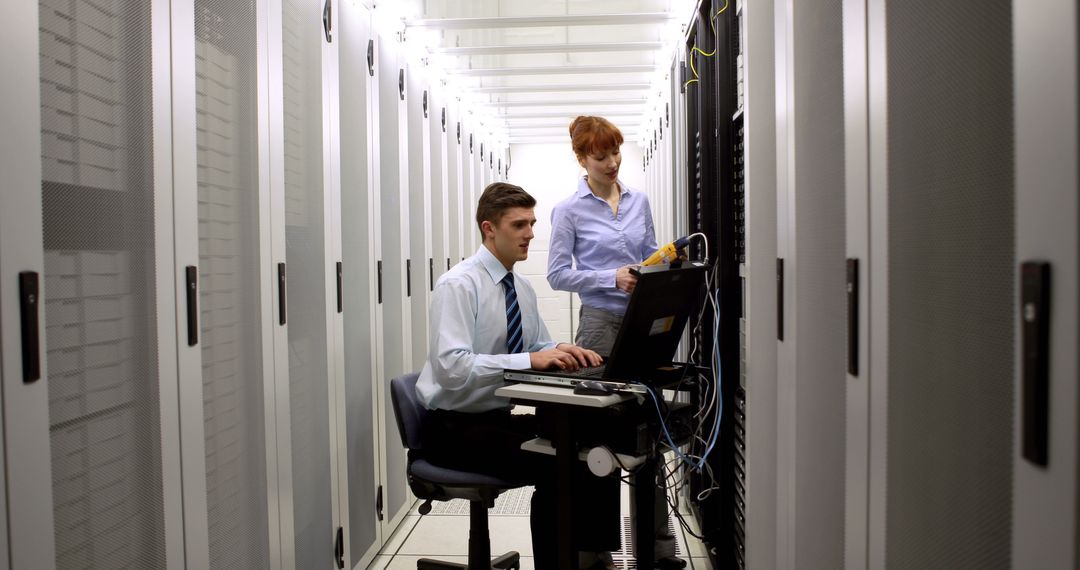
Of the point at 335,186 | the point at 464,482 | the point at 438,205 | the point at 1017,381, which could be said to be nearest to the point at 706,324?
the point at 464,482

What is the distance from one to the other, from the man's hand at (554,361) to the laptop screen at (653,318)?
0.54 ft

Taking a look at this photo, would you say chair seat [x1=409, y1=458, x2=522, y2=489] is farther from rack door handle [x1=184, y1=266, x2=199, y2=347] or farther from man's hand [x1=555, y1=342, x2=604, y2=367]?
rack door handle [x1=184, y1=266, x2=199, y2=347]

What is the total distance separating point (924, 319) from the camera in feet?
3.05

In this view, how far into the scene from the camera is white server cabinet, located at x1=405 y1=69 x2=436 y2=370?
11.8 feet

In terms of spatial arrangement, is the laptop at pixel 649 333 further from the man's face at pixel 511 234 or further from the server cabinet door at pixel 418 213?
the server cabinet door at pixel 418 213

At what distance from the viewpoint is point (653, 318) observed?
1.90 m

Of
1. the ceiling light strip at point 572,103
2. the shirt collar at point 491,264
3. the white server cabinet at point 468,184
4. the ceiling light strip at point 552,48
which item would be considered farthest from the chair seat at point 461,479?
the ceiling light strip at point 572,103

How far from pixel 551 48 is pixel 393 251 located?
146 cm

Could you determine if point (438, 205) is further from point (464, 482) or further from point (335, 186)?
point (464, 482)

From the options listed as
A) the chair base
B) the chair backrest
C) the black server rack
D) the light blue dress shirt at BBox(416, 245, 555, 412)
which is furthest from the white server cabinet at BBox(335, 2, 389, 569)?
the black server rack

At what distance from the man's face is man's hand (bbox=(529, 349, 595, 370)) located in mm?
465

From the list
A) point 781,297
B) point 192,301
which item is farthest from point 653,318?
point 192,301

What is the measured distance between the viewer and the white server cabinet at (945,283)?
2.39 feet

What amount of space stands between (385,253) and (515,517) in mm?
1498
